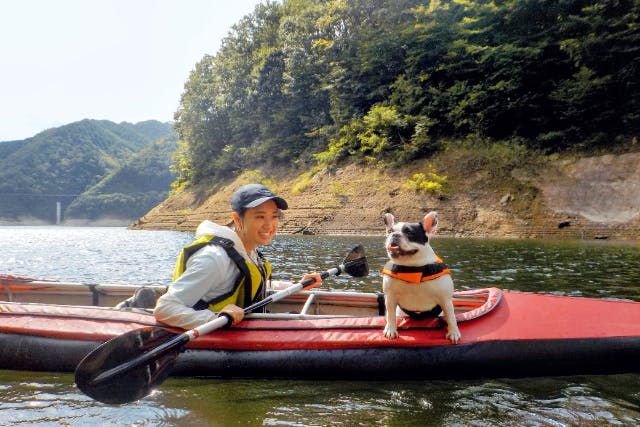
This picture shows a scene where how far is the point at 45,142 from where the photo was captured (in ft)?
457

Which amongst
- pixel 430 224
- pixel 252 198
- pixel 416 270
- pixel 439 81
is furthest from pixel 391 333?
pixel 439 81

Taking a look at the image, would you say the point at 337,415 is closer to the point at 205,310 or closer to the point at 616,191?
the point at 205,310

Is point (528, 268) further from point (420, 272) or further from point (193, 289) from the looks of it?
point (193, 289)

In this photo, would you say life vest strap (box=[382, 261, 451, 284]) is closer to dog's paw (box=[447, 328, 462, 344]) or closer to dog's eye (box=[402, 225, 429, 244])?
dog's eye (box=[402, 225, 429, 244])

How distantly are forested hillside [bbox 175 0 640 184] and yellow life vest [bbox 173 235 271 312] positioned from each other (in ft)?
76.0

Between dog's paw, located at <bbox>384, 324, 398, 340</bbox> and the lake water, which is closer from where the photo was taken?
the lake water

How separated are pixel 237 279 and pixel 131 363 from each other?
113 cm

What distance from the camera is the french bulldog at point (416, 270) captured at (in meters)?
3.70

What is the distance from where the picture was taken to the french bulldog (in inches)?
146

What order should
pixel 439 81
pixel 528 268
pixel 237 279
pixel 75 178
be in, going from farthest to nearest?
pixel 75 178 < pixel 439 81 < pixel 528 268 < pixel 237 279

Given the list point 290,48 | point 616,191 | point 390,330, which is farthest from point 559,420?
point 290,48

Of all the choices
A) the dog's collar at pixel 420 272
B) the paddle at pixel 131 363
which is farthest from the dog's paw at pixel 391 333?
the paddle at pixel 131 363

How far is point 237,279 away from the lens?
162 inches

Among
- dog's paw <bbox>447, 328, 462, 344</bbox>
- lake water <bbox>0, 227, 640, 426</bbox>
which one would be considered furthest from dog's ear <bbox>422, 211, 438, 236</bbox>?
lake water <bbox>0, 227, 640, 426</bbox>
